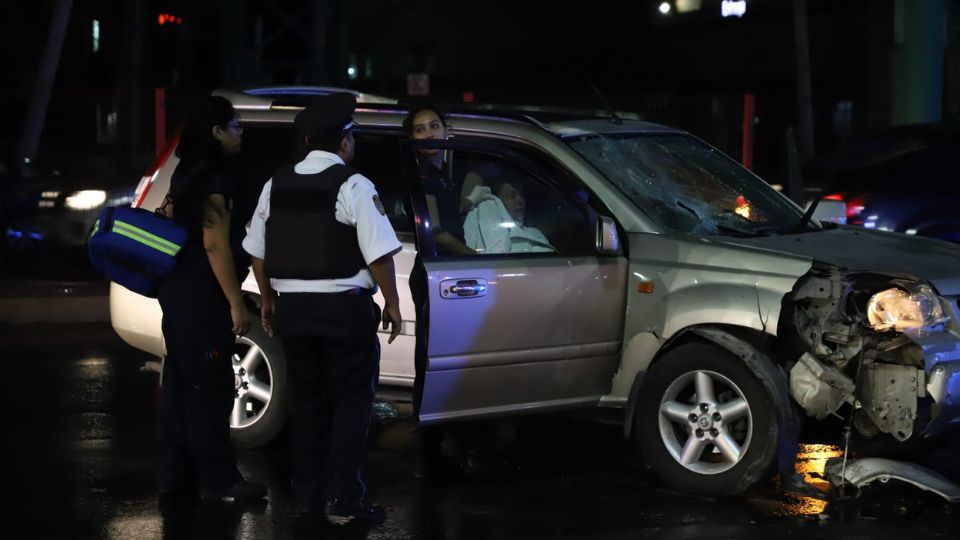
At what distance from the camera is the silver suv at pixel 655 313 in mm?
6477

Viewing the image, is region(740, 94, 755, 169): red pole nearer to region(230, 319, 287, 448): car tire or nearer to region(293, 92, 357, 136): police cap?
region(230, 319, 287, 448): car tire

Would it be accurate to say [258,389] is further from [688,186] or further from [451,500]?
[688,186]

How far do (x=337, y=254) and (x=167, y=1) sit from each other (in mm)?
33142

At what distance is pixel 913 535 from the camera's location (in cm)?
605

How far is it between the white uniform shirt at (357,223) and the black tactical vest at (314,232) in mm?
26

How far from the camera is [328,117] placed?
5984 millimetres

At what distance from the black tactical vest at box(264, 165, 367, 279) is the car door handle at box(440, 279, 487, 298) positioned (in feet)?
2.40

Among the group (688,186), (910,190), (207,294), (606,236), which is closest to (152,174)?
(207,294)

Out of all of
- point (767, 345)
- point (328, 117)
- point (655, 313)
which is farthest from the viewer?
point (655, 313)

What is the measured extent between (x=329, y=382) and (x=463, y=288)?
852mm

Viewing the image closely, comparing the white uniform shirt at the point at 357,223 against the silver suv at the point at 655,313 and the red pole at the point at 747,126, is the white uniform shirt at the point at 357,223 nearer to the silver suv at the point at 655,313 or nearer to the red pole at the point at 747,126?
the silver suv at the point at 655,313

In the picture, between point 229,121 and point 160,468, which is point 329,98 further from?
point 160,468

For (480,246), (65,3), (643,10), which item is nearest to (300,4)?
(65,3)

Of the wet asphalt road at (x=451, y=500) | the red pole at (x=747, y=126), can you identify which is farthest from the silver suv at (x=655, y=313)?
the red pole at (x=747, y=126)
